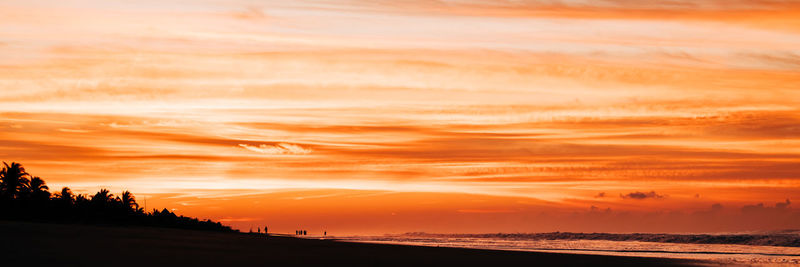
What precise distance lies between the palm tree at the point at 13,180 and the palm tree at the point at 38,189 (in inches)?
32.8

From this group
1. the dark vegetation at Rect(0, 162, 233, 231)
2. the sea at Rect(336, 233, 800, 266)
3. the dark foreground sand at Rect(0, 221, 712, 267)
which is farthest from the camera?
the dark vegetation at Rect(0, 162, 233, 231)

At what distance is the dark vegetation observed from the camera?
3049 inches

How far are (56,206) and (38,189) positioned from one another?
454 centimetres

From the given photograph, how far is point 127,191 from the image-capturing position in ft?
386

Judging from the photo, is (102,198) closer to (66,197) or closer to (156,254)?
(66,197)

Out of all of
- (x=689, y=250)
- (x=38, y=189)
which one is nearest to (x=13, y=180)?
(x=38, y=189)

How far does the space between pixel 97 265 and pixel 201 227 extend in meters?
102

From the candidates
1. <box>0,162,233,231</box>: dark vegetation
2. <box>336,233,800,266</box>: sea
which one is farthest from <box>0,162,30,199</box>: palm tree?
<box>336,233,800,266</box>: sea

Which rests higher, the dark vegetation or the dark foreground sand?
the dark vegetation

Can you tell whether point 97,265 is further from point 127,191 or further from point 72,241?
point 127,191

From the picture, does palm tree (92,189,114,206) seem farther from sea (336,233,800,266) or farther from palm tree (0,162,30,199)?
sea (336,233,800,266)

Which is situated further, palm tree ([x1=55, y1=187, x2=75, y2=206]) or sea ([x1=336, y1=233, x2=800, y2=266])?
palm tree ([x1=55, y1=187, x2=75, y2=206])

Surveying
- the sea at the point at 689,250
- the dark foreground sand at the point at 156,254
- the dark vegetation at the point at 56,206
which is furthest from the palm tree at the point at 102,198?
the dark foreground sand at the point at 156,254

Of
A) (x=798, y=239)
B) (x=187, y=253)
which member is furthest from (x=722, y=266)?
(x=798, y=239)
